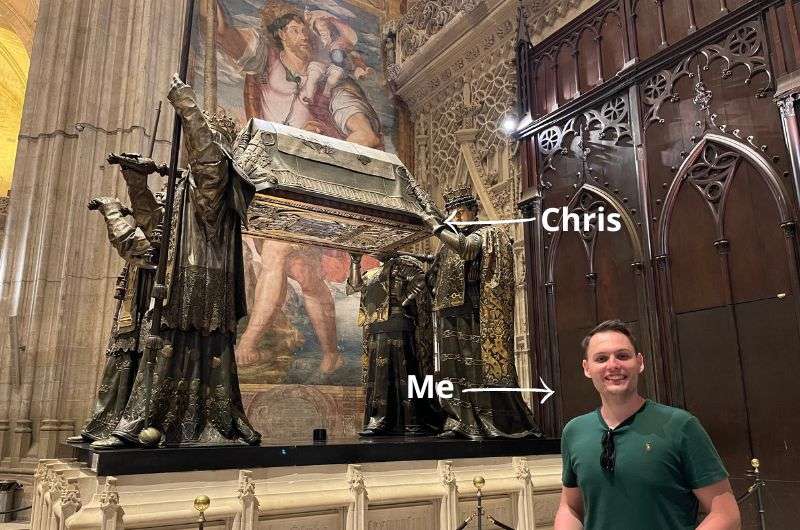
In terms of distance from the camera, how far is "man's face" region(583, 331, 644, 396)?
1.50m

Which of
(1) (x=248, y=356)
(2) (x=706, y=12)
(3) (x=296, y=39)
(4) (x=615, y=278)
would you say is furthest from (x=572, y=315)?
(3) (x=296, y=39)

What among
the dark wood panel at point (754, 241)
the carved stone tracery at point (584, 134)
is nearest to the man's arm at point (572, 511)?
the dark wood panel at point (754, 241)

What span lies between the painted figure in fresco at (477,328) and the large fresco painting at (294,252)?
3565 mm

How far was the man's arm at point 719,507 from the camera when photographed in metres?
1.37

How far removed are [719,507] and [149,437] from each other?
2.79 m

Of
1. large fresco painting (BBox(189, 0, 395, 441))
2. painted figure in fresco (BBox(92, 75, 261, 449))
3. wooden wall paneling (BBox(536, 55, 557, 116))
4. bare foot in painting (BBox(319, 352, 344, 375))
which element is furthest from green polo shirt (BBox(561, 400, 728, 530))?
bare foot in painting (BBox(319, 352, 344, 375))

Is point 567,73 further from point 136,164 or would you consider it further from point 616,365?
point 616,365

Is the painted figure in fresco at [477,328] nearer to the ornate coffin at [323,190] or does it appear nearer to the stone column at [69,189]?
the ornate coffin at [323,190]

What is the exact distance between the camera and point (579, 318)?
702 centimetres

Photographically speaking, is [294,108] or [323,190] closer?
[323,190]

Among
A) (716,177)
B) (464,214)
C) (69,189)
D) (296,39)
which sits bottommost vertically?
(464,214)

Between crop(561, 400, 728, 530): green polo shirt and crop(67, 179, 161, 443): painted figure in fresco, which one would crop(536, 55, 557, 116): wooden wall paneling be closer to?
crop(67, 179, 161, 443): painted figure in fresco

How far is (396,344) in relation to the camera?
18.4 feet

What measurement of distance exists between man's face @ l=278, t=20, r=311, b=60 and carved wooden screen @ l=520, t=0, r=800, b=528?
4.25 m
